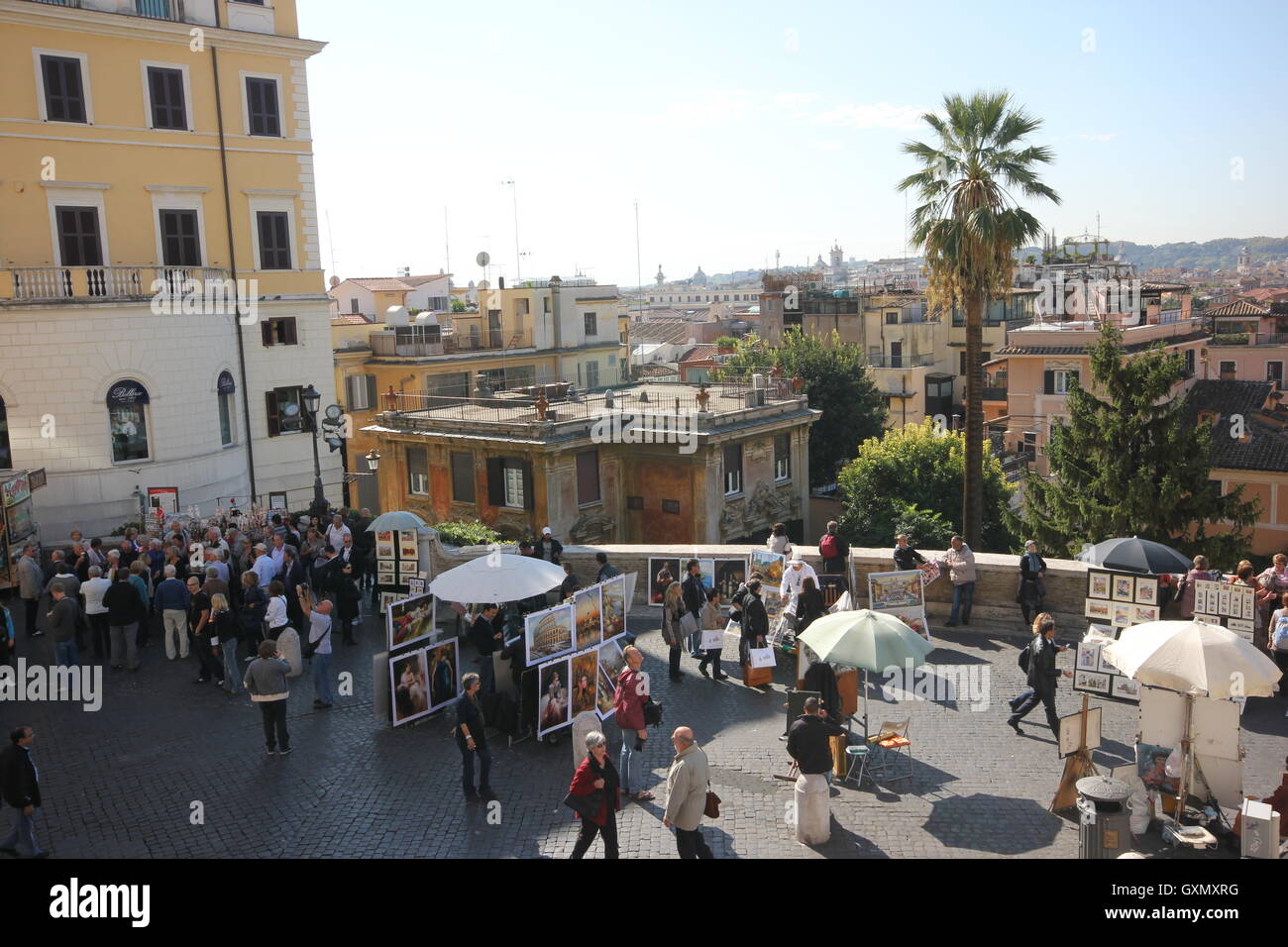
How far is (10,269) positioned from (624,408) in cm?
1834

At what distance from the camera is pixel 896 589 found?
56.1ft

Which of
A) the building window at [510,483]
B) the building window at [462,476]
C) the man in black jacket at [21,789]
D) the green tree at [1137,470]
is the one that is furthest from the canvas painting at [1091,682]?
the building window at [462,476]

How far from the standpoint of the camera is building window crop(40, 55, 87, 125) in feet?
96.4

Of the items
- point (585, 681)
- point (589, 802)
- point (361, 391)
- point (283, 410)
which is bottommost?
point (585, 681)

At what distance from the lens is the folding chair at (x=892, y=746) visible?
42.2ft

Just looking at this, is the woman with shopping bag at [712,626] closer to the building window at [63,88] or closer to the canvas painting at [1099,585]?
the canvas painting at [1099,585]

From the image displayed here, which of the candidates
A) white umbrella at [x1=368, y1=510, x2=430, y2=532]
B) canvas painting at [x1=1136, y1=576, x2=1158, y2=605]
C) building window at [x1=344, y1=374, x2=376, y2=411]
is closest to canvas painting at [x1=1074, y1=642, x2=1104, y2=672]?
canvas painting at [x1=1136, y1=576, x2=1158, y2=605]

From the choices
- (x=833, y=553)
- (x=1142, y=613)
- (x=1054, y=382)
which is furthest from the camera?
(x=1054, y=382)

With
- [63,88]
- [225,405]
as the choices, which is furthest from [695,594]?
[63,88]

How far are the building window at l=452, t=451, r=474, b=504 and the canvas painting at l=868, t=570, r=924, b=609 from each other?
2068 cm

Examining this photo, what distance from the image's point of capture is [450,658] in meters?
15.5

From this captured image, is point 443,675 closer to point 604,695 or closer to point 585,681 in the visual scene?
point 585,681

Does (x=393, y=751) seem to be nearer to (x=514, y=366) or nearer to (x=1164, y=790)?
(x=1164, y=790)

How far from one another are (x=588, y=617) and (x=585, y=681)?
119 centimetres
